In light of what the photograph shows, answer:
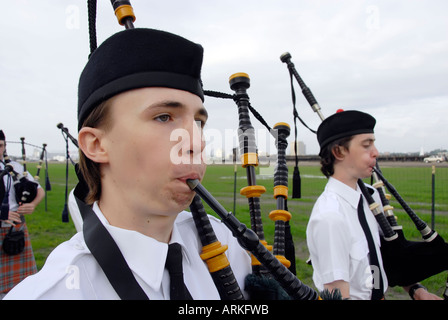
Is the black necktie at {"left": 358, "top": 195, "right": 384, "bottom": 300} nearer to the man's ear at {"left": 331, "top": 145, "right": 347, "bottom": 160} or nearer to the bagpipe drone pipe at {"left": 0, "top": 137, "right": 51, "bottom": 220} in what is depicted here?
the man's ear at {"left": 331, "top": 145, "right": 347, "bottom": 160}

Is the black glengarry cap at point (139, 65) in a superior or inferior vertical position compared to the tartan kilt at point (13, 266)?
superior

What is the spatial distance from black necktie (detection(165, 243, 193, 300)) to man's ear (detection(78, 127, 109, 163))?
0.43 metres

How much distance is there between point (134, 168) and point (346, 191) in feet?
7.19

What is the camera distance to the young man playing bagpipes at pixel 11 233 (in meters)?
4.48

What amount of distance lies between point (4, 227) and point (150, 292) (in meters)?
4.66

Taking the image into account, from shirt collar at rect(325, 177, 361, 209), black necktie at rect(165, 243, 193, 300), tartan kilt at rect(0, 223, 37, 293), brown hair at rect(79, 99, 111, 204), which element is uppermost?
brown hair at rect(79, 99, 111, 204)

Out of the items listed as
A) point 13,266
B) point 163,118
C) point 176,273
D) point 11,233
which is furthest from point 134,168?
point 13,266

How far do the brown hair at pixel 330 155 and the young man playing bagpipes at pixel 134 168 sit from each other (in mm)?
2082

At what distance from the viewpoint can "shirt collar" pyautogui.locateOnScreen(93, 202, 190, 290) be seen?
109 cm

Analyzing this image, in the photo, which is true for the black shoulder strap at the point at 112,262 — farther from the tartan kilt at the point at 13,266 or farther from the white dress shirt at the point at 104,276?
the tartan kilt at the point at 13,266

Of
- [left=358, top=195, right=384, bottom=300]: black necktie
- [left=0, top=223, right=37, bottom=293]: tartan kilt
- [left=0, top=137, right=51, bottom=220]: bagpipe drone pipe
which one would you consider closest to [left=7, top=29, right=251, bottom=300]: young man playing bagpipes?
[left=358, top=195, right=384, bottom=300]: black necktie

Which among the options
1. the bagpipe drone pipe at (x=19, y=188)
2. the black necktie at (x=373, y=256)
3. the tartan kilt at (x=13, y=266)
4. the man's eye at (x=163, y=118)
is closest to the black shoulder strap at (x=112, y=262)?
the man's eye at (x=163, y=118)
